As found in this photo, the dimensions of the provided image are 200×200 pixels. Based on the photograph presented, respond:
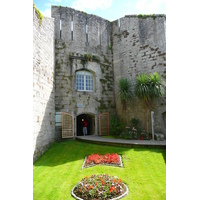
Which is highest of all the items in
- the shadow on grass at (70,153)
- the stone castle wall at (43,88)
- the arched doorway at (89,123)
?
the stone castle wall at (43,88)

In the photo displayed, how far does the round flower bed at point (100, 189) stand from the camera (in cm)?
367

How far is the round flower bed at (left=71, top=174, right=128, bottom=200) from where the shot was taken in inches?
145

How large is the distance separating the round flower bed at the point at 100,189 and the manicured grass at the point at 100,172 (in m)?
0.18

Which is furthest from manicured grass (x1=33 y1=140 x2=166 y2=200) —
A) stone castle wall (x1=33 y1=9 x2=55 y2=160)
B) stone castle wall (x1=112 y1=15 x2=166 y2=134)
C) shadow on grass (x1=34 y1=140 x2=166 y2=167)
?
stone castle wall (x1=112 y1=15 x2=166 y2=134)

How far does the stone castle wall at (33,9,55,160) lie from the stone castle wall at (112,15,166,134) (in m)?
4.84

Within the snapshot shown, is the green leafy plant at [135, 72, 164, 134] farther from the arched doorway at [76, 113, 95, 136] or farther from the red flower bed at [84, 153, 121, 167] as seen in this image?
the red flower bed at [84, 153, 121, 167]

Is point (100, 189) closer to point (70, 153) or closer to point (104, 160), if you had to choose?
point (104, 160)

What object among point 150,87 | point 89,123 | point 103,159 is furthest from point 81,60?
point 103,159

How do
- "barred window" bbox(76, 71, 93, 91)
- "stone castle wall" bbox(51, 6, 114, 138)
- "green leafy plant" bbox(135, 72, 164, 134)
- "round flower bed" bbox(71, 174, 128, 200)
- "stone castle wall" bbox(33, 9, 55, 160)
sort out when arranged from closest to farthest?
"round flower bed" bbox(71, 174, 128, 200)
"stone castle wall" bbox(33, 9, 55, 160)
"green leafy plant" bbox(135, 72, 164, 134)
"stone castle wall" bbox(51, 6, 114, 138)
"barred window" bbox(76, 71, 93, 91)

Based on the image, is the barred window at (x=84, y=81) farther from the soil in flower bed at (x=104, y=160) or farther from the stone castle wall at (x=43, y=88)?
the soil in flower bed at (x=104, y=160)

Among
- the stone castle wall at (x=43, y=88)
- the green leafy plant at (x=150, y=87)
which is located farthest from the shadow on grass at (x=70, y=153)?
the green leafy plant at (x=150, y=87)
